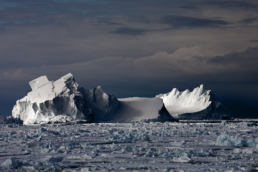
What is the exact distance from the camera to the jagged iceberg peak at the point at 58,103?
85.5 feet

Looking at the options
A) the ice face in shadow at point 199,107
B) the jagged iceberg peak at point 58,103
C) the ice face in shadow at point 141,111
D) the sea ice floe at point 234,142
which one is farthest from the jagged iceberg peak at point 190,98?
the sea ice floe at point 234,142

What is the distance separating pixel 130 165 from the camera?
18.3ft

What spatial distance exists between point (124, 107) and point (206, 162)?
2438 centimetres

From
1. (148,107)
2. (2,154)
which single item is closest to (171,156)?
(2,154)

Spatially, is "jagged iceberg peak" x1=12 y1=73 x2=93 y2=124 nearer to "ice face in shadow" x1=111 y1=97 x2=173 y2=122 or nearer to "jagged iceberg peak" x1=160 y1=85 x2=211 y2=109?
"ice face in shadow" x1=111 y1=97 x2=173 y2=122

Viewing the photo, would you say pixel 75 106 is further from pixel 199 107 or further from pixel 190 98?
pixel 190 98

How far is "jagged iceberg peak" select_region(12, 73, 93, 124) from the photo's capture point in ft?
85.5

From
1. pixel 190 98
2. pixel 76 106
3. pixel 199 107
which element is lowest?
pixel 199 107

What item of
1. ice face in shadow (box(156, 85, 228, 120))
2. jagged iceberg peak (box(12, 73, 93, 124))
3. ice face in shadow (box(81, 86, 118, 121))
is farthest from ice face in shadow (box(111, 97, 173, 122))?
ice face in shadow (box(156, 85, 228, 120))

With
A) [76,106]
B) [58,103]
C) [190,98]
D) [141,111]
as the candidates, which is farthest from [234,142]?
[190,98]

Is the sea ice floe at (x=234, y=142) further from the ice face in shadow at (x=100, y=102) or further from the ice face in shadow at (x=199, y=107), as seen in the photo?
the ice face in shadow at (x=199, y=107)

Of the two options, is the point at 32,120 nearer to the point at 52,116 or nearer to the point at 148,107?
the point at 52,116

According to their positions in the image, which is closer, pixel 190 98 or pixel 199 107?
pixel 199 107

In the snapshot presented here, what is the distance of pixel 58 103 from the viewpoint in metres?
26.5
